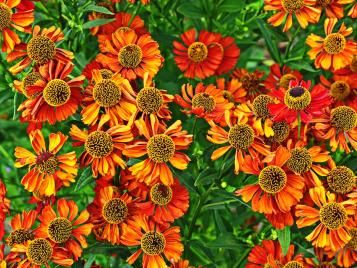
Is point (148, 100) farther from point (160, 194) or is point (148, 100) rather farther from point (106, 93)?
point (160, 194)

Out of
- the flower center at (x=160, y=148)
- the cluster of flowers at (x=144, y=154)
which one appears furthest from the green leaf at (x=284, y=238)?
the flower center at (x=160, y=148)

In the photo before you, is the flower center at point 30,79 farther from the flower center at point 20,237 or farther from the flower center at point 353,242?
the flower center at point 353,242

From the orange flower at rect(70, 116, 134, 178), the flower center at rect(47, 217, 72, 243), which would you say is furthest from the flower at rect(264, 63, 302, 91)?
the flower center at rect(47, 217, 72, 243)

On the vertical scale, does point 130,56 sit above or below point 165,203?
above

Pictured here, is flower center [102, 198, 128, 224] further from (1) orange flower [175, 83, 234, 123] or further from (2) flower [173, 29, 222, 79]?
(2) flower [173, 29, 222, 79]

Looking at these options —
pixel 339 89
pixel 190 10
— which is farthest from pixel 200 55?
pixel 339 89

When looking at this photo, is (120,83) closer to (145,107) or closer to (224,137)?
(145,107)

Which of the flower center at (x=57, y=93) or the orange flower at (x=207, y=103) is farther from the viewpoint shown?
the orange flower at (x=207, y=103)
